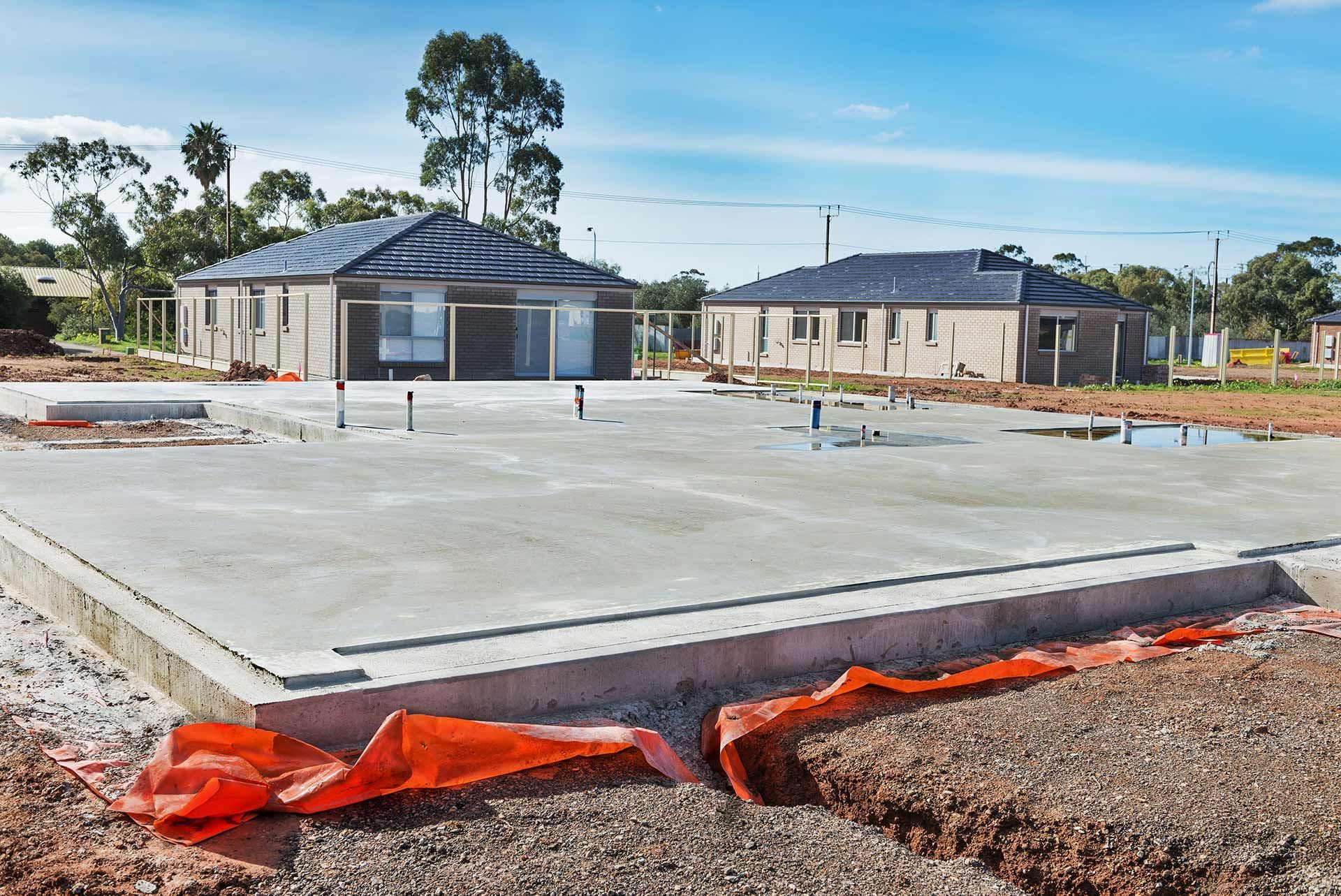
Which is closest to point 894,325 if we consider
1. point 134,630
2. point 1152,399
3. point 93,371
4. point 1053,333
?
point 1053,333

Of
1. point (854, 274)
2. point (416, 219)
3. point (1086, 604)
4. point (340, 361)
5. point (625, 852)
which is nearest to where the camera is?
point (625, 852)

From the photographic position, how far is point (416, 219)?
35.1 meters

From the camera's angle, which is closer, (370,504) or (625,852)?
(625,852)

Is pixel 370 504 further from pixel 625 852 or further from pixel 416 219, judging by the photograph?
pixel 416 219

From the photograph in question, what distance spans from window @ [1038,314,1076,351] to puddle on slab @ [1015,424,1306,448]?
2221cm

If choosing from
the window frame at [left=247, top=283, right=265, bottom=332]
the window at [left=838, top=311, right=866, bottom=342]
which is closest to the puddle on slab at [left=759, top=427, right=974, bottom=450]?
the window frame at [left=247, top=283, right=265, bottom=332]

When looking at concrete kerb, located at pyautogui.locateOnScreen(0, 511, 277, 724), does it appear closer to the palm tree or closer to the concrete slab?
the concrete slab

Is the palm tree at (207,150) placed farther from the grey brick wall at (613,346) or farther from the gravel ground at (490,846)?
the gravel ground at (490,846)

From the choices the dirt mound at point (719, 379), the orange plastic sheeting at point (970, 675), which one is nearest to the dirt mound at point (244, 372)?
the dirt mound at point (719, 379)

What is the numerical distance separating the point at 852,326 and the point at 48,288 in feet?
198

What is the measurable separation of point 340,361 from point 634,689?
24336mm

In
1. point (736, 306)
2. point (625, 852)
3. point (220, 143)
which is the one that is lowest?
point (625, 852)

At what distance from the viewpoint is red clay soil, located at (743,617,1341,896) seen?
12.9ft

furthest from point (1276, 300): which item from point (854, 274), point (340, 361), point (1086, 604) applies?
point (1086, 604)
